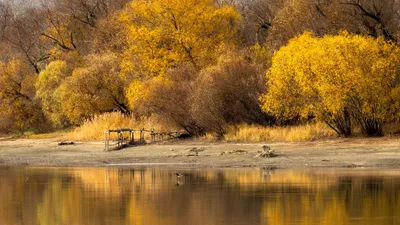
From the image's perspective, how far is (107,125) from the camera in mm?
51250

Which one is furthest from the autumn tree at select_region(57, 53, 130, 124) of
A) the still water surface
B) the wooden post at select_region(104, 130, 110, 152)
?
the still water surface

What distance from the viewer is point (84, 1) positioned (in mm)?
72938

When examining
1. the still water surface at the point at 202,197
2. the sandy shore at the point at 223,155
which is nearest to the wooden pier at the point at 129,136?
the sandy shore at the point at 223,155

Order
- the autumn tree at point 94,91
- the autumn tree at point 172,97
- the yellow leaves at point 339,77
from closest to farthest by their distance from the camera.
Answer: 1. the yellow leaves at point 339,77
2. the autumn tree at point 172,97
3. the autumn tree at point 94,91

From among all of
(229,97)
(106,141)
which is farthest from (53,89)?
(229,97)

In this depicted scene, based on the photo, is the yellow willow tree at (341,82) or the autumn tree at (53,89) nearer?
the yellow willow tree at (341,82)

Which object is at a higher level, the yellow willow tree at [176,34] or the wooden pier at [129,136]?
the yellow willow tree at [176,34]

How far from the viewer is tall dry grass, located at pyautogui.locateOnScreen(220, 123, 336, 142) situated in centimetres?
4066

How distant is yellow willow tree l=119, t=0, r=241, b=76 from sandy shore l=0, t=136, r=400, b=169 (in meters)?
8.80

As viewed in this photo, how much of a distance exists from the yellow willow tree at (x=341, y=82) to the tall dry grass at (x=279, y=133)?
0.62 meters

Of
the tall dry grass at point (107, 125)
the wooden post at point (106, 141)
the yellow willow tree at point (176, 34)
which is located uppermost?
the yellow willow tree at point (176, 34)

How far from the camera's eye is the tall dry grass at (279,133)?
4066 cm

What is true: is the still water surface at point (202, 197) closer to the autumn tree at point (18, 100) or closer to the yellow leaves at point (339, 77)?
the yellow leaves at point (339, 77)

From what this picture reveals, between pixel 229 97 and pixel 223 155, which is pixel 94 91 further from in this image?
pixel 223 155
